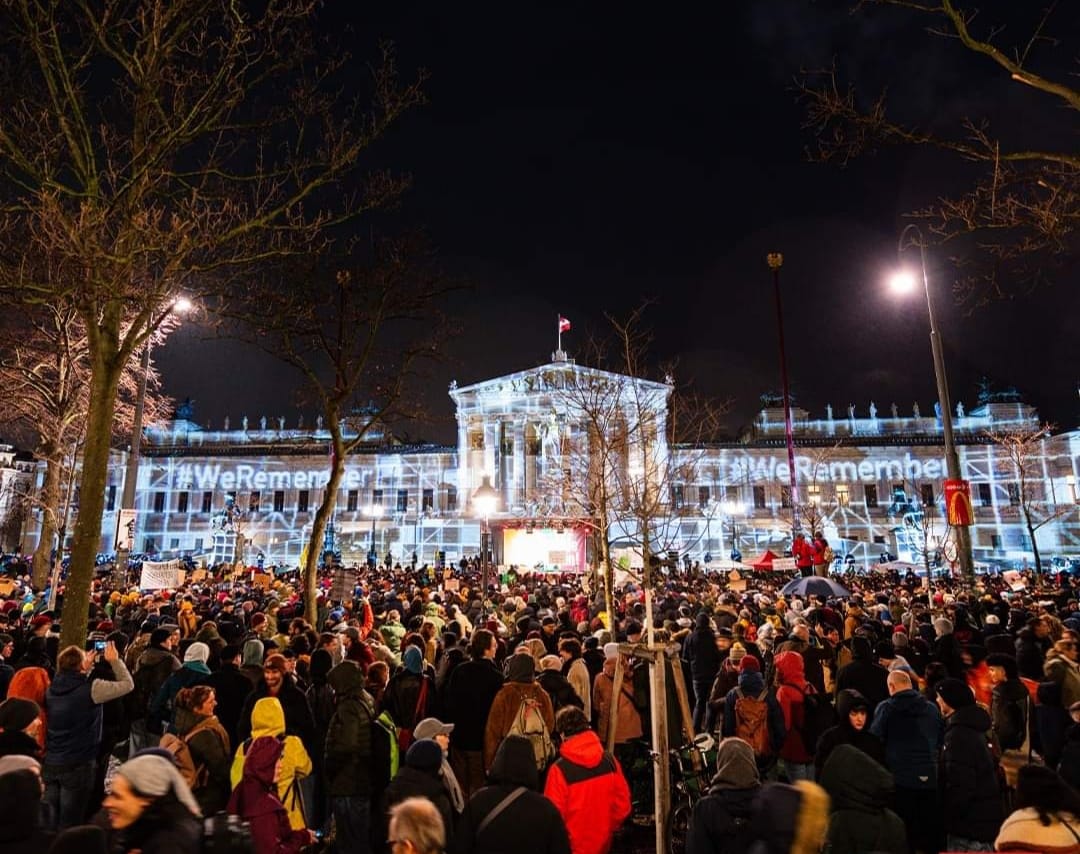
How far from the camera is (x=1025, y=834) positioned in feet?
11.7

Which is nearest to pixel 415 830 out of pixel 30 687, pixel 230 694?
pixel 230 694

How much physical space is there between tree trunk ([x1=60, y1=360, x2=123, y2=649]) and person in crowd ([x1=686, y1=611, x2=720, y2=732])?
8205 mm

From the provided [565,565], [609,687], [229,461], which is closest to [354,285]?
[609,687]

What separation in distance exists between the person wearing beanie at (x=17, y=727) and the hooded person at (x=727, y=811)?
454cm

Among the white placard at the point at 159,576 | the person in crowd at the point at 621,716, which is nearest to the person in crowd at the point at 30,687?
the person in crowd at the point at 621,716

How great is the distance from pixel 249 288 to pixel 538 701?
32.4ft

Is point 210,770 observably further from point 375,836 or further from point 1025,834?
point 1025,834

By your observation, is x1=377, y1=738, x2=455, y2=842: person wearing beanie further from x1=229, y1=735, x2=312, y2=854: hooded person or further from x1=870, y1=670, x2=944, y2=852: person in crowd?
x1=870, y1=670, x2=944, y2=852: person in crowd

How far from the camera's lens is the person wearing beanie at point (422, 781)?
4.34 meters

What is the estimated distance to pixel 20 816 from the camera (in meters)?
3.47

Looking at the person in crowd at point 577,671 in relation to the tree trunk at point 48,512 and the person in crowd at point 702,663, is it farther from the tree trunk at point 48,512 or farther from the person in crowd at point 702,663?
the tree trunk at point 48,512

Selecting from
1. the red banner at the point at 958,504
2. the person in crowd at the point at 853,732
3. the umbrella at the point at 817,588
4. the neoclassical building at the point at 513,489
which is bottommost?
the person in crowd at the point at 853,732

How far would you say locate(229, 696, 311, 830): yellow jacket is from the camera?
5496mm

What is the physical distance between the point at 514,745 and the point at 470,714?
3.28 metres
